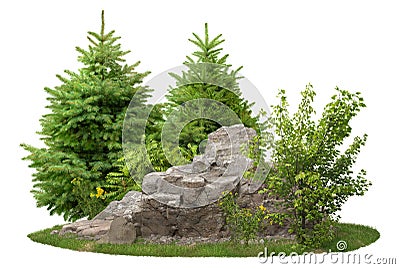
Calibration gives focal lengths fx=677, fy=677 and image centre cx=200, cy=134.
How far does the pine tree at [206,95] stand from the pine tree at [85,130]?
0.87 metres

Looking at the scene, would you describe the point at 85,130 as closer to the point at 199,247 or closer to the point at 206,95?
the point at 206,95

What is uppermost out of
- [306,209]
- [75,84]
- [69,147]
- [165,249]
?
[75,84]

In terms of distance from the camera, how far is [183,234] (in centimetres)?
1266

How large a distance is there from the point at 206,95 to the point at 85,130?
9.25 feet

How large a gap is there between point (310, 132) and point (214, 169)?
2067 millimetres

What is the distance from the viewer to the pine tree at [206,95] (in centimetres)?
1516

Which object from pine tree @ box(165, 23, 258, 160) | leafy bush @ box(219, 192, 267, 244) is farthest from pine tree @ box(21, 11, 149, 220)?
leafy bush @ box(219, 192, 267, 244)

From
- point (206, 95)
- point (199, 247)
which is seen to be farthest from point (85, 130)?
point (199, 247)

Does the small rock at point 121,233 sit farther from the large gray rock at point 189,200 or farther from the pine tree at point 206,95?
the pine tree at point 206,95

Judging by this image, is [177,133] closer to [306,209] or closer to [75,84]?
[75,84]

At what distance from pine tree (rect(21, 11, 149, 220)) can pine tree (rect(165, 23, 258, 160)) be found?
87cm

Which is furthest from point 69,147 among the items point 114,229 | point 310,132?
point 310,132

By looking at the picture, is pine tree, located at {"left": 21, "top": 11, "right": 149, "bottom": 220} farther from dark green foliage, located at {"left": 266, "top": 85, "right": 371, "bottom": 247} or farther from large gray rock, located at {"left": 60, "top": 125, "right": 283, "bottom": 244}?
dark green foliage, located at {"left": 266, "top": 85, "right": 371, "bottom": 247}

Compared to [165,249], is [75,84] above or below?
above
